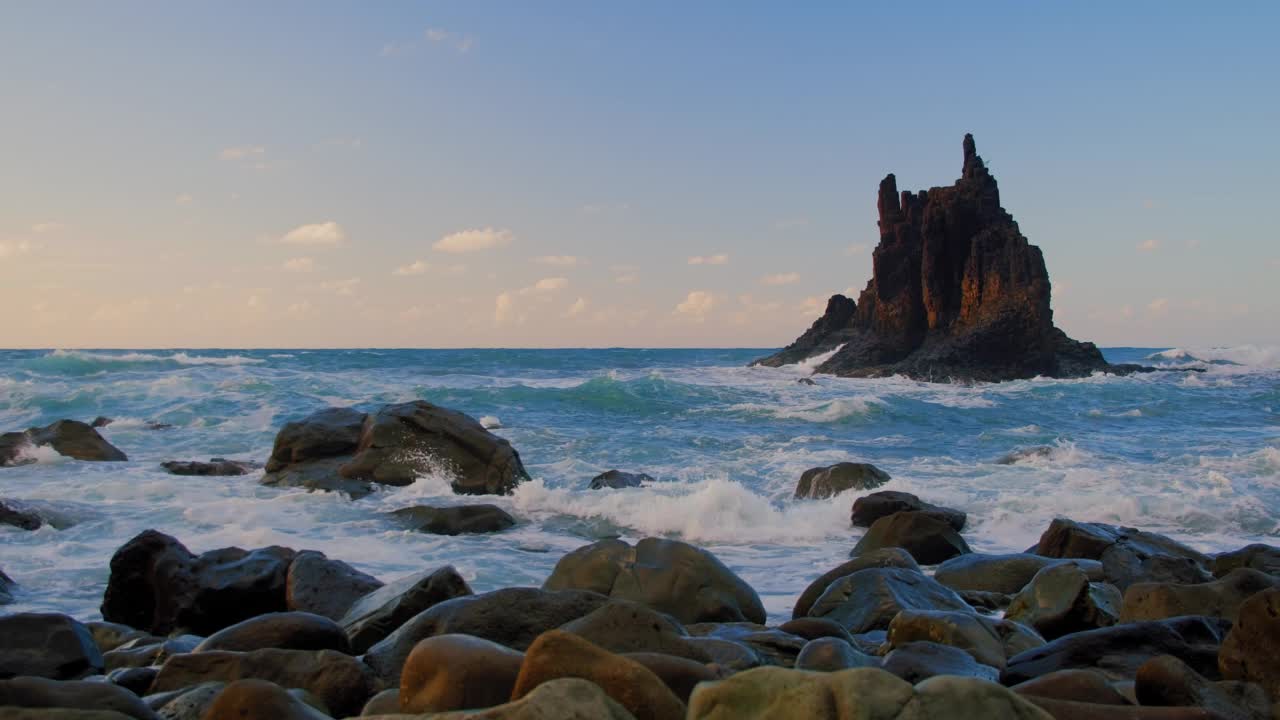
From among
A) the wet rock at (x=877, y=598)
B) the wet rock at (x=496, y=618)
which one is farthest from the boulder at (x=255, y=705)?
the wet rock at (x=877, y=598)

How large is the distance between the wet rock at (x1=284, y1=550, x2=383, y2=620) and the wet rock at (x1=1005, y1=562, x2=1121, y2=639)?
402 cm

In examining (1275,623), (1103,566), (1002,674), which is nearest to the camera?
(1275,623)

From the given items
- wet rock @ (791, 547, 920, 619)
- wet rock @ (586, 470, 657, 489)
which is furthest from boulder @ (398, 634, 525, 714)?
wet rock @ (586, 470, 657, 489)

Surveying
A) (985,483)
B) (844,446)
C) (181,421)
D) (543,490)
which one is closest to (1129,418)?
(844,446)

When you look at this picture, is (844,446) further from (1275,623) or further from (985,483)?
(1275,623)

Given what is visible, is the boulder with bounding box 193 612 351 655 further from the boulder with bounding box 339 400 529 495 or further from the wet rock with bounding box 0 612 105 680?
the boulder with bounding box 339 400 529 495

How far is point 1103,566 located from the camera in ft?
24.1

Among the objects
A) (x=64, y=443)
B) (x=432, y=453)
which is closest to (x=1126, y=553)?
(x=432, y=453)

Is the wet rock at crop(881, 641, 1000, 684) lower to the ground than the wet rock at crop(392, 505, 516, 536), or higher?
higher

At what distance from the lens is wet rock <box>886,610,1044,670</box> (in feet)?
14.7

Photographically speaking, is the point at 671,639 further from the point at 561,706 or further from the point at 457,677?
the point at 561,706

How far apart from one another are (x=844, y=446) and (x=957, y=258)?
37.1 m

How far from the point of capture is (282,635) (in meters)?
4.63

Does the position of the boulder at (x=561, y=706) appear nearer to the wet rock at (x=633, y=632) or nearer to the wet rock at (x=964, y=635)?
the wet rock at (x=633, y=632)
